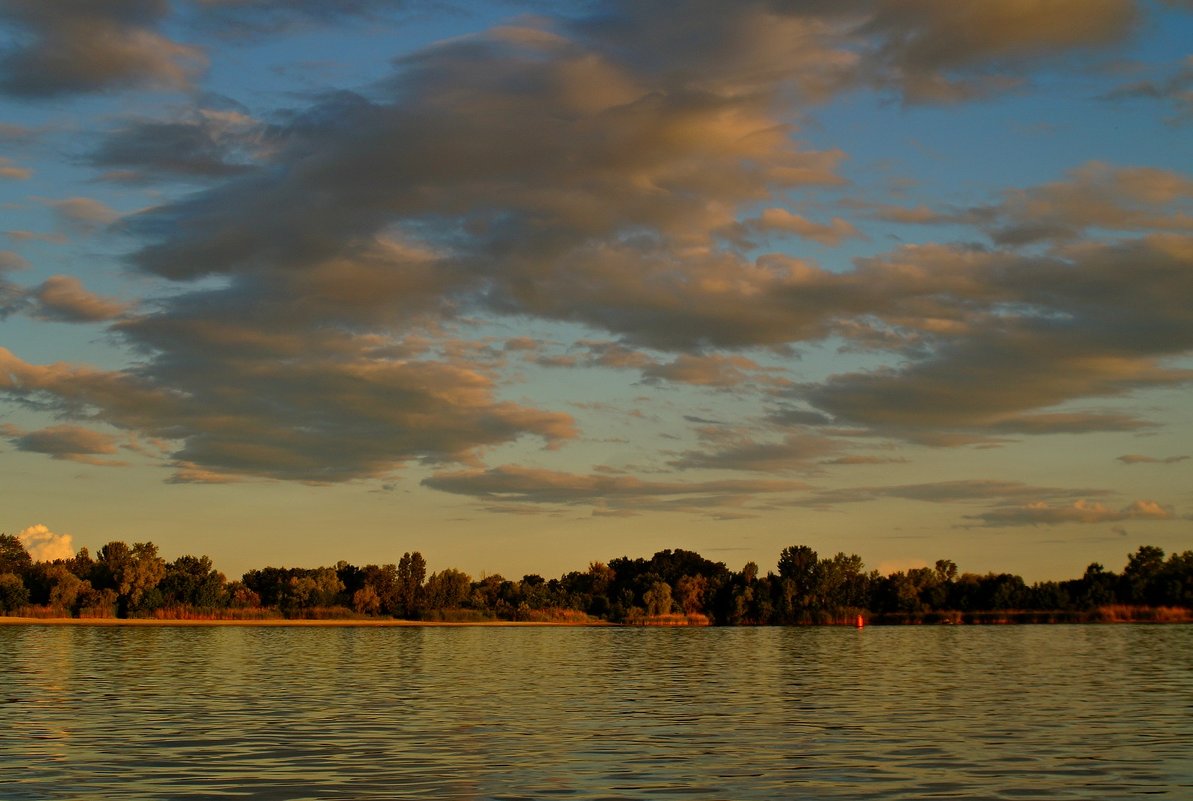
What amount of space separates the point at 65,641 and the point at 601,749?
98.9m

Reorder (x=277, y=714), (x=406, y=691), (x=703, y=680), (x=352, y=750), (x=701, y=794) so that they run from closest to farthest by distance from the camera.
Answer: (x=701, y=794)
(x=352, y=750)
(x=277, y=714)
(x=406, y=691)
(x=703, y=680)

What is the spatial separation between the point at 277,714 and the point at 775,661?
51093mm

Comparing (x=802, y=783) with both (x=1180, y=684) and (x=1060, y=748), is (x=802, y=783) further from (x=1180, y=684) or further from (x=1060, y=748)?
(x=1180, y=684)

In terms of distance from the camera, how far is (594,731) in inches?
1585

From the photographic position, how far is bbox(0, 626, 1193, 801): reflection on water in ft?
93.3

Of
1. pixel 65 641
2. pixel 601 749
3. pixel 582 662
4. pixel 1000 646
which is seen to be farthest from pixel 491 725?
pixel 65 641

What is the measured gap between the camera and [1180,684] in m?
59.7

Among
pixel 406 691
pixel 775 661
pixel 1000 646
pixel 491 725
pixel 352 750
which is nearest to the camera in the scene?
pixel 352 750

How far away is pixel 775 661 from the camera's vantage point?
89375 mm

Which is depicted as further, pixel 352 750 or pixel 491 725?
pixel 491 725

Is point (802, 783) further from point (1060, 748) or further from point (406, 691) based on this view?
point (406, 691)

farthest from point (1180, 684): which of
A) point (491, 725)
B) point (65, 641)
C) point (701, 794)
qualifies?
point (65, 641)

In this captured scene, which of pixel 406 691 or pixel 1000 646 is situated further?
pixel 1000 646

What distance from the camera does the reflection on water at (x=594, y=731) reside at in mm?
28438
